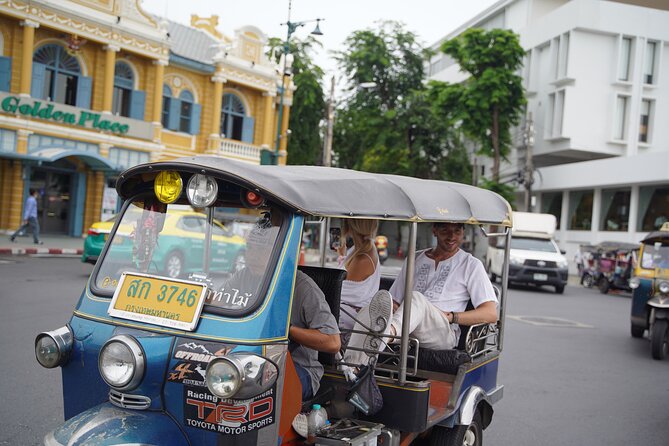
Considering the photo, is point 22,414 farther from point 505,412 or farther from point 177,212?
point 505,412

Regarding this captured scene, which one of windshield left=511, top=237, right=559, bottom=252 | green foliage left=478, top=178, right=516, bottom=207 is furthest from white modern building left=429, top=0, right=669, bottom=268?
windshield left=511, top=237, right=559, bottom=252

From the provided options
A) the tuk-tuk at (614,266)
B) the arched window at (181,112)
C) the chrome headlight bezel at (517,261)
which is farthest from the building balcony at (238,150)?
the tuk-tuk at (614,266)

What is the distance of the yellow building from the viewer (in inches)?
917

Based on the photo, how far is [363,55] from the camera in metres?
36.9

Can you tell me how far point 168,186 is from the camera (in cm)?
350

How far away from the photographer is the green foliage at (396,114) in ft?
120

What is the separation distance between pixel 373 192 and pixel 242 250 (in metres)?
0.80

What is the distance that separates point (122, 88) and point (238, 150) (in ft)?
19.9

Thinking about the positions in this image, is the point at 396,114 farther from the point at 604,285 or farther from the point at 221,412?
the point at 221,412

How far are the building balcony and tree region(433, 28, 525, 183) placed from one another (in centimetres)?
977

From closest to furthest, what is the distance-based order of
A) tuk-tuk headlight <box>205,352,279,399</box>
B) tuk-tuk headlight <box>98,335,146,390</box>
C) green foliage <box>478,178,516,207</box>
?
tuk-tuk headlight <box>205,352,279,399</box>
tuk-tuk headlight <box>98,335,146,390</box>
green foliage <box>478,178,516,207</box>

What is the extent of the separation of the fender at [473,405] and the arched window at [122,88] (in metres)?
24.5

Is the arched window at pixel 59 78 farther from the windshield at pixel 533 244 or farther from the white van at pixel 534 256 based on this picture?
the windshield at pixel 533 244

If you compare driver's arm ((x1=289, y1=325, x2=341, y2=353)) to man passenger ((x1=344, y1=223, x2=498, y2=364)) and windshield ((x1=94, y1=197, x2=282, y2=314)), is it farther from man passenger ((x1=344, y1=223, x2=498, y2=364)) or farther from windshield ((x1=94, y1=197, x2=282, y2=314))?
man passenger ((x1=344, y1=223, x2=498, y2=364))
